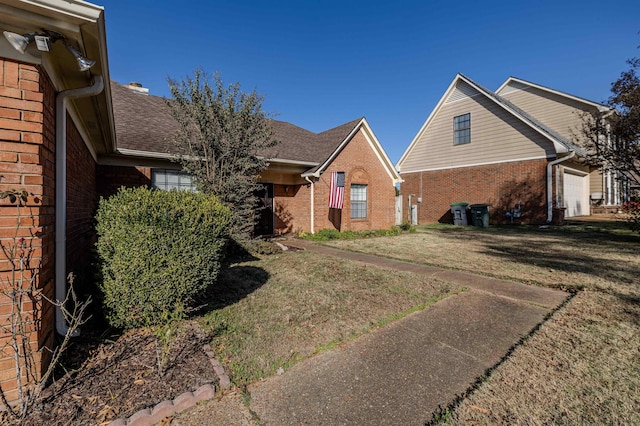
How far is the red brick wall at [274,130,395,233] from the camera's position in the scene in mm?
12250

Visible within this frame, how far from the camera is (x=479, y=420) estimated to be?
2.12 metres

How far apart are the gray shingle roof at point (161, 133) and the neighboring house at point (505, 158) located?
28.5ft

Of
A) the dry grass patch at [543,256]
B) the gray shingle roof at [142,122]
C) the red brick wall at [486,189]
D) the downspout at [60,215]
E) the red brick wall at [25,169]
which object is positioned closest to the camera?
the red brick wall at [25,169]

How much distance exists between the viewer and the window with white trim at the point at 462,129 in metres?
18.0

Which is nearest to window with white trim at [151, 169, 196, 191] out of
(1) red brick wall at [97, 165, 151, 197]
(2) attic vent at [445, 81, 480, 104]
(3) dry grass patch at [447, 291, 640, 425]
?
(1) red brick wall at [97, 165, 151, 197]

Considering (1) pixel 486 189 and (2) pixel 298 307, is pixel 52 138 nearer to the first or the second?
(2) pixel 298 307

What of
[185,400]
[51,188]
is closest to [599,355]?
[185,400]

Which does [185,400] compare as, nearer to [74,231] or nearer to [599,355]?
[74,231]

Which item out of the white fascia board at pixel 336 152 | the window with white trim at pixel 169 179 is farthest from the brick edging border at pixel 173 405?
the white fascia board at pixel 336 152

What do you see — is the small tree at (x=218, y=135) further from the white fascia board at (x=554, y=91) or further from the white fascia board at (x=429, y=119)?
the white fascia board at (x=554, y=91)

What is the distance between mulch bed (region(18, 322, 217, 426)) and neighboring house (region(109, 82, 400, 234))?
20.6ft

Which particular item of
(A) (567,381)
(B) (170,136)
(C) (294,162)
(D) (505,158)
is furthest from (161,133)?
(D) (505,158)

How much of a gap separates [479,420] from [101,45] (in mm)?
4703

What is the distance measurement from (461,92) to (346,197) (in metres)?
11.9
